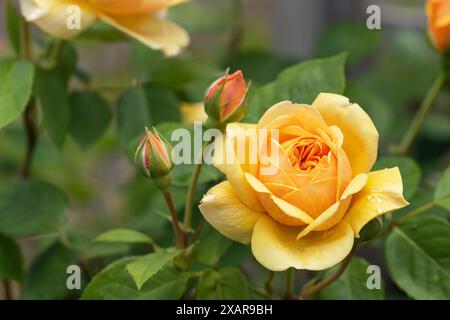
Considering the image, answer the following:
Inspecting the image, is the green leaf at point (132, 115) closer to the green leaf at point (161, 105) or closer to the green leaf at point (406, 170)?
the green leaf at point (161, 105)

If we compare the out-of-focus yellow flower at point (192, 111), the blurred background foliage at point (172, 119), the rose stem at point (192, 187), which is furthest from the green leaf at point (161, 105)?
the rose stem at point (192, 187)

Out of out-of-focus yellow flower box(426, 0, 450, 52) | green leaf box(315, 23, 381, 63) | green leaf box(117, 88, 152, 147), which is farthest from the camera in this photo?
green leaf box(315, 23, 381, 63)

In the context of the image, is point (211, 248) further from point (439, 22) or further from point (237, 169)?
point (439, 22)

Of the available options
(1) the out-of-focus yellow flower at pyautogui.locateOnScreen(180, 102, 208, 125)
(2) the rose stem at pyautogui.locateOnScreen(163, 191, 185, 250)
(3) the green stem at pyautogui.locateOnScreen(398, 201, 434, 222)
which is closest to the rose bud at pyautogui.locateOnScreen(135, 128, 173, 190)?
(2) the rose stem at pyautogui.locateOnScreen(163, 191, 185, 250)

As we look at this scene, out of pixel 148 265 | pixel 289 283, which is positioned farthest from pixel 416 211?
pixel 148 265

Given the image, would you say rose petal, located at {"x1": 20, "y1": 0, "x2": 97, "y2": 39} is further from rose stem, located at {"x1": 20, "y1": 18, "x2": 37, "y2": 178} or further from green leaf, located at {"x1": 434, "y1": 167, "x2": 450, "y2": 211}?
green leaf, located at {"x1": 434, "y1": 167, "x2": 450, "y2": 211}

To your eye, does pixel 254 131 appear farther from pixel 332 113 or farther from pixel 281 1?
pixel 281 1
